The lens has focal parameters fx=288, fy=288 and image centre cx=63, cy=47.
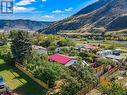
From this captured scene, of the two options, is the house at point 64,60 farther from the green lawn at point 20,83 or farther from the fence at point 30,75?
the green lawn at point 20,83

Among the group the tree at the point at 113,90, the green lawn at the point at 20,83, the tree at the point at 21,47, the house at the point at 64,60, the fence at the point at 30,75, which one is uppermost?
the tree at the point at 21,47

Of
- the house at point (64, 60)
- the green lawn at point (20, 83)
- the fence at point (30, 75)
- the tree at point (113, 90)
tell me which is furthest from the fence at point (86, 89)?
the house at point (64, 60)

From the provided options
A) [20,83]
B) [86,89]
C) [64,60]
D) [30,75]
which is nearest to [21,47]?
[64,60]

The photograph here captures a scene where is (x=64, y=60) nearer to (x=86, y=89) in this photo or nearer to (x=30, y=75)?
(x=30, y=75)

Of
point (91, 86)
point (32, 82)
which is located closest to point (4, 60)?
point (32, 82)

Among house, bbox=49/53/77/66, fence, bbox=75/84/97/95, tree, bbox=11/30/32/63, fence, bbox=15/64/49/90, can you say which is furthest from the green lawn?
house, bbox=49/53/77/66

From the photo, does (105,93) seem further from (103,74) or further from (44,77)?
(103,74)
